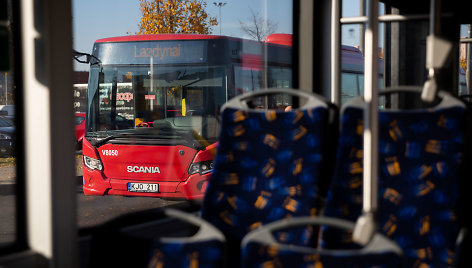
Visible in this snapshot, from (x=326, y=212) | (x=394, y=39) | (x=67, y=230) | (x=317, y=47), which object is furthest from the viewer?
(x=394, y=39)

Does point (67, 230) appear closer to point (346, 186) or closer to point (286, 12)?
point (346, 186)

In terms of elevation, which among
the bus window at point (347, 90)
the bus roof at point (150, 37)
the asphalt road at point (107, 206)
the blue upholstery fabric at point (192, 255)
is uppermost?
the bus roof at point (150, 37)

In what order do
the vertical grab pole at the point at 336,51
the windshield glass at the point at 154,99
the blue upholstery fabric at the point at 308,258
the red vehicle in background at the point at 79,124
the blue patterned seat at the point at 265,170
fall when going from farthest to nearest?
the windshield glass at the point at 154,99 → the vertical grab pole at the point at 336,51 → the red vehicle in background at the point at 79,124 → the blue patterned seat at the point at 265,170 → the blue upholstery fabric at the point at 308,258

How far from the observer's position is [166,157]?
6.84m

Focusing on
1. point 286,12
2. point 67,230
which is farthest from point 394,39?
point 67,230

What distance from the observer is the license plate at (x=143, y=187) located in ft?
22.3

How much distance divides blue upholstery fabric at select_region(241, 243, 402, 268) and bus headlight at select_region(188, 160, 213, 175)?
5.02 meters

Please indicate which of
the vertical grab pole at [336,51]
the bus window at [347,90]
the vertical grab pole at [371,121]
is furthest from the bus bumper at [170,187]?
the vertical grab pole at [371,121]

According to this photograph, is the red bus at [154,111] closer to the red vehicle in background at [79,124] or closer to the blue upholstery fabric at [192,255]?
the red vehicle in background at [79,124]

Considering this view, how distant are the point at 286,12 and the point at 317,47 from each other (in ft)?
1.17

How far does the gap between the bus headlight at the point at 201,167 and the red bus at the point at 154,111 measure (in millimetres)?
12

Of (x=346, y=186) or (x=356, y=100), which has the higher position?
(x=356, y=100)

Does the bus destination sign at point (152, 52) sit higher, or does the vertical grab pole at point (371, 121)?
the bus destination sign at point (152, 52)

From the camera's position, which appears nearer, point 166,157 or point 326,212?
point 326,212
